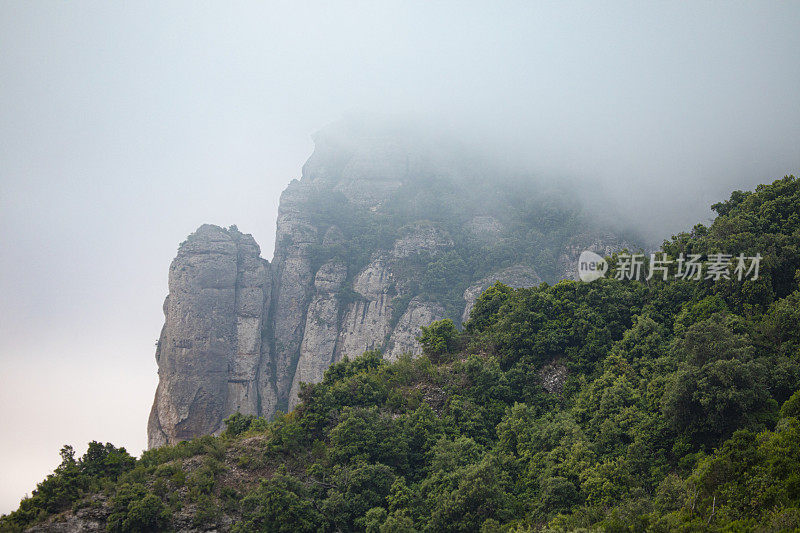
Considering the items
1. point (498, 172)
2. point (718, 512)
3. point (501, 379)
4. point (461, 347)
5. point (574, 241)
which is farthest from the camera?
point (498, 172)

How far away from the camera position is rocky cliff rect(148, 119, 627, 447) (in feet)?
217

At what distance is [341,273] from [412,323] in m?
13.4

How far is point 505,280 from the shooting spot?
236 ft

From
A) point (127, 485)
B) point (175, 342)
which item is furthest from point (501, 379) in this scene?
point (175, 342)

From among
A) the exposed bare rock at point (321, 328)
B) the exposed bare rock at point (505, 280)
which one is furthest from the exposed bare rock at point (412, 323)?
the exposed bare rock at point (321, 328)

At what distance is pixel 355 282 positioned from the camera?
76750 mm

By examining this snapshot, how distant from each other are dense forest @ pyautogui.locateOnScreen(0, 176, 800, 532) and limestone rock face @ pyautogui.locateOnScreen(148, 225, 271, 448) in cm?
3508

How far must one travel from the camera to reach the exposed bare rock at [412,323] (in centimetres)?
6839

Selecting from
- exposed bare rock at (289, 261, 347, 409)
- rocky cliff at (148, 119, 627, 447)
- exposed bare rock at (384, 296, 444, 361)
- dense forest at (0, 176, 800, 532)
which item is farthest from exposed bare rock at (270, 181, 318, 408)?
dense forest at (0, 176, 800, 532)

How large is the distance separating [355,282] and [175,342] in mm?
24404

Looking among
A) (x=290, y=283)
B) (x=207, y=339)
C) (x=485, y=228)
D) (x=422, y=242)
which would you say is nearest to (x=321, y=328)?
(x=290, y=283)

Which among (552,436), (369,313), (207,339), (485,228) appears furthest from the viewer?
(485,228)

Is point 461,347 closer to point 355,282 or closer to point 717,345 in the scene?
point 717,345

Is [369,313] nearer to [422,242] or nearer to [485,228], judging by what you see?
[422,242]
